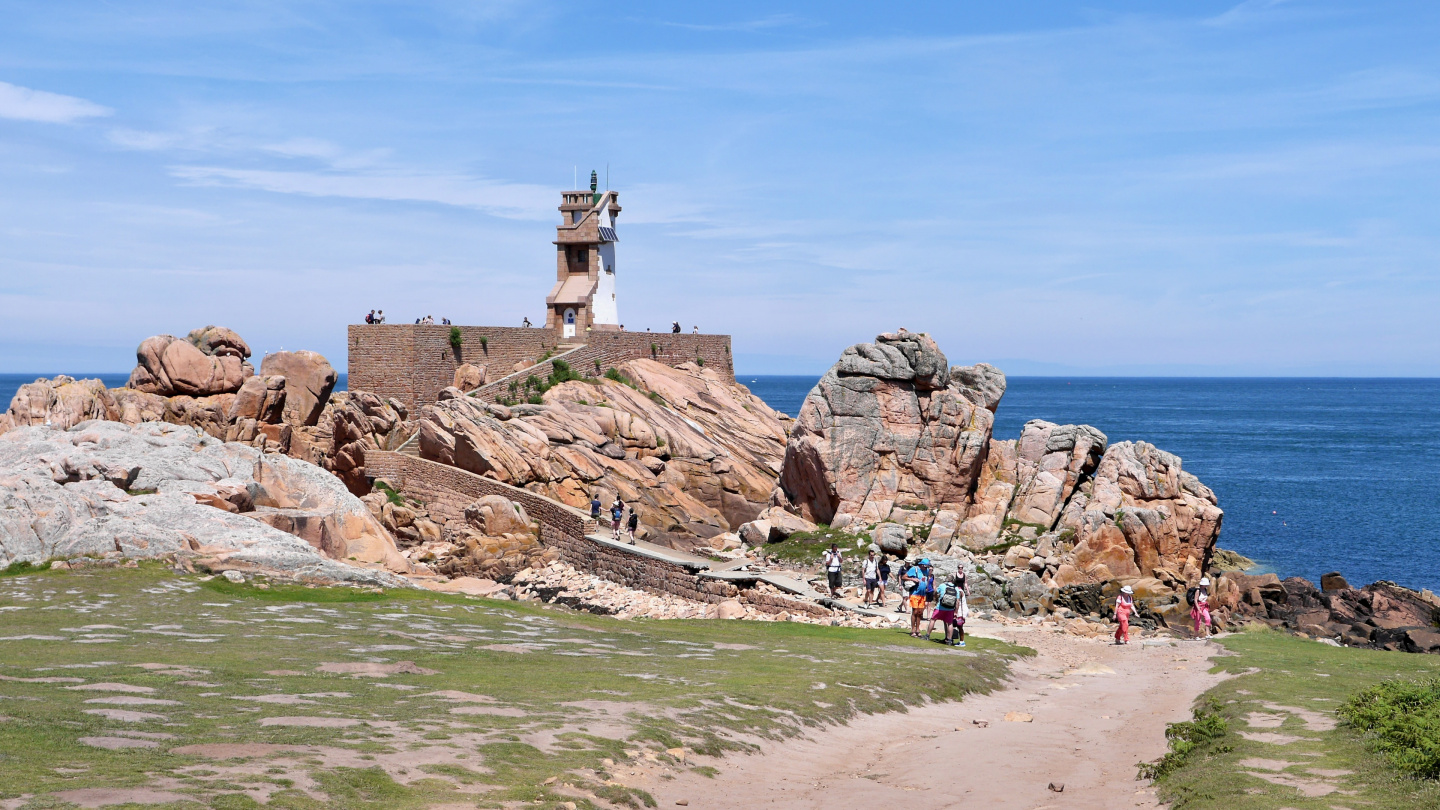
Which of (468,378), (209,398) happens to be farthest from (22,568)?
(468,378)

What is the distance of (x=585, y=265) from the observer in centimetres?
6988

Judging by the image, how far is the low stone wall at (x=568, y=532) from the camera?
3594 cm

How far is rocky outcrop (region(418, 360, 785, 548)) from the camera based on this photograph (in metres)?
49.2

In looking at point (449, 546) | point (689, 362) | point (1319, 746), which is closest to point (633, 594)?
point (449, 546)

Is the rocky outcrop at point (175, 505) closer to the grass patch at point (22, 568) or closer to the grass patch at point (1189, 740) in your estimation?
the grass patch at point (22, 568)

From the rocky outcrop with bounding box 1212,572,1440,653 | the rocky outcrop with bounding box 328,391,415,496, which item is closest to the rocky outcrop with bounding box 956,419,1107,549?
the rocky outcrop with bounding box 1212,572,1440,653

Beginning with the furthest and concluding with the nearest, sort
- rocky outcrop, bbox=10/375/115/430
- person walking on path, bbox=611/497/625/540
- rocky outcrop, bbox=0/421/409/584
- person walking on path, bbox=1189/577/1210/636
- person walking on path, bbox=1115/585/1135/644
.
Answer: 1. person walking on path, bbox=611/497/625/540
2. rocky outcrop, bbox=10/375/115/430
3. person walking on path, bbox=1189/577/1210/636
4. person walking on path, bbox=1115/585/1135/644
5. rocky outcrop, bbox=0/421/409/584

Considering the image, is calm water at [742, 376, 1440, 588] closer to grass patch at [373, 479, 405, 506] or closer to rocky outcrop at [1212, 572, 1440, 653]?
rocky outcrop at [1212, 572, 1440, 653]

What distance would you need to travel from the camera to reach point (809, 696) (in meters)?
19.0

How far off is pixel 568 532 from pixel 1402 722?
32.8m

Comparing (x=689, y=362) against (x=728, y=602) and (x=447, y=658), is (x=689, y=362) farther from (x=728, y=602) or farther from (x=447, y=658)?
(x=447, y=658)

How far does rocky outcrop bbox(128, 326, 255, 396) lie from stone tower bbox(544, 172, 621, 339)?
2316 centimetres

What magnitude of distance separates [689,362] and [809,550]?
A: 3033 centimetres

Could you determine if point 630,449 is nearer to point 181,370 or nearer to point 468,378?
point 468,378
